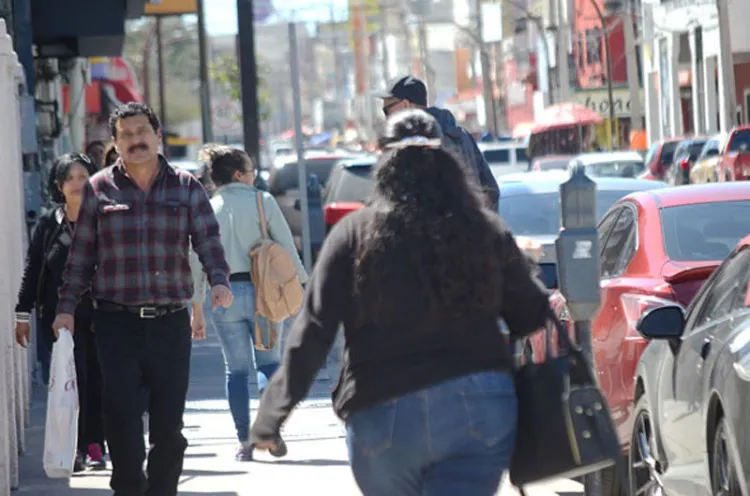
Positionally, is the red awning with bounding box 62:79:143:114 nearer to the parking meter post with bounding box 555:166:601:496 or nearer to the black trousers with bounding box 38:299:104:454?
the black trousers with bounding box 38:299:104:454

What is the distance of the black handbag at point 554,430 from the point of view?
4930mm

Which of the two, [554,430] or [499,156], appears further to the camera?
[499,156]

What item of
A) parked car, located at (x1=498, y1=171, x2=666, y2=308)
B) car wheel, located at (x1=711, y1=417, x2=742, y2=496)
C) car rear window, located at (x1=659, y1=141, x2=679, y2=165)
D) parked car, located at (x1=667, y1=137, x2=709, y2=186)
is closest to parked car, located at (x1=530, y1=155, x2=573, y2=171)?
parked car, located at (x1=667, y1=137, x2=709, y2=186)

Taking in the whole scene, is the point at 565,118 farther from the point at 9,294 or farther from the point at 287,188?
the point at 9,294

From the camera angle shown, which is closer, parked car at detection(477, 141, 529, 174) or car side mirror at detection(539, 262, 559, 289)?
car side mirror at detection(539, 262, 559, 289)

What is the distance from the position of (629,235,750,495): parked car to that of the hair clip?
1.43 m

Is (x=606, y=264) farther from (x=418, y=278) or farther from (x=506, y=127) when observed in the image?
(x=506, y=127)

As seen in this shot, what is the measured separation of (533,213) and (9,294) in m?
6.88

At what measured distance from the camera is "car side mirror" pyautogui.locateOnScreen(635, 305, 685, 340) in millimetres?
7125

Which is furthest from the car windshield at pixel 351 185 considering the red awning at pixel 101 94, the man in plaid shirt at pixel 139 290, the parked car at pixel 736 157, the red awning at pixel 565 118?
the red awning at pixel 565 118

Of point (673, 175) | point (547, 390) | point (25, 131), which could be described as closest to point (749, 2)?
point (673, 175)

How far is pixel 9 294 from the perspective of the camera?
9492 millimetres

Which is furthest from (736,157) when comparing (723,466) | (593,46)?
(593,46)

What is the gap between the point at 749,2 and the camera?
4775 cm
